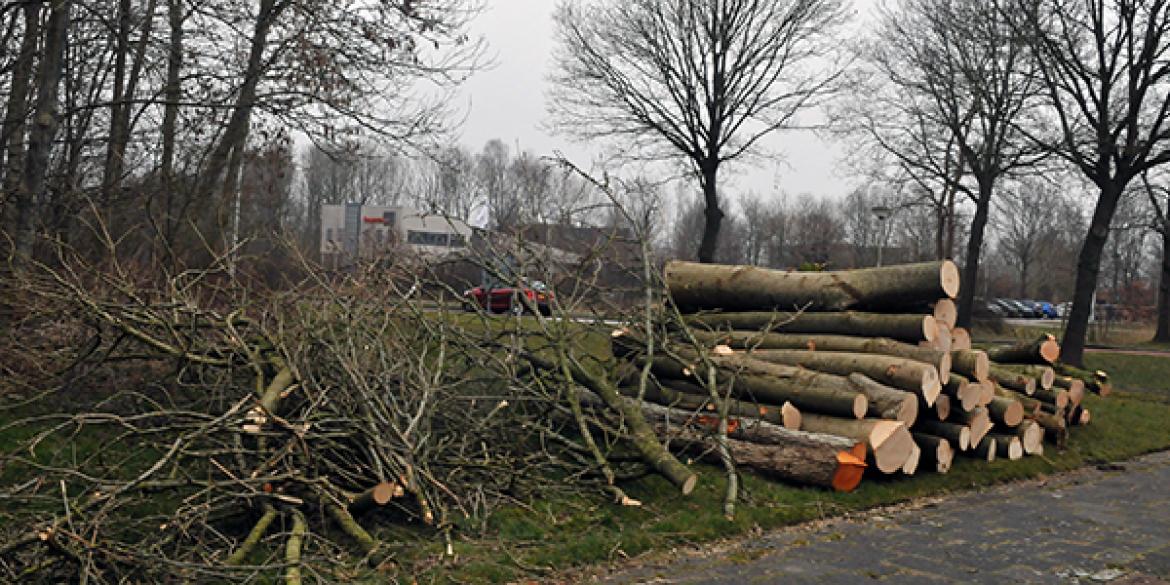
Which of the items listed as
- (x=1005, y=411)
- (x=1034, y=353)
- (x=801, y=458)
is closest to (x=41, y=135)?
(x=801, y=458)

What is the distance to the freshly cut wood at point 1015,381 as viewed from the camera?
11.5 metres

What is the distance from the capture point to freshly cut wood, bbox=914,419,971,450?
9656mm

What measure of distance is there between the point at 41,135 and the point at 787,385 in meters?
7.23

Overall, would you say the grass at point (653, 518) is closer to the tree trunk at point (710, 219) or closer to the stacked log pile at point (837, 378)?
the stacked log pile at point (837, 378)

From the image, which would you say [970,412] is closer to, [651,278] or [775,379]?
[775,379]

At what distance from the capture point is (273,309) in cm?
786

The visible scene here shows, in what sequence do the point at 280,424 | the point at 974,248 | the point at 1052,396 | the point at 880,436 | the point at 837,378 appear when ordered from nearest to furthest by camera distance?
the point at 280,424 < the point at 880,436 < the point at 837,378 < the point at 1052,396 < the point at 974,248

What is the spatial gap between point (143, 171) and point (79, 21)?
74.9 inches

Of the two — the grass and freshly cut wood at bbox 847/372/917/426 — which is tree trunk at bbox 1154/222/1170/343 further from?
freshly cut wood at bbox 847/372/917/426

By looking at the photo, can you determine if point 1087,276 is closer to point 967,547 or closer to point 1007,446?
point 1007,446

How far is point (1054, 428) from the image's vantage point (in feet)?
37.0

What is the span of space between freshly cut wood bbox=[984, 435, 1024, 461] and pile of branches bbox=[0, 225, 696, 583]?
4.26m

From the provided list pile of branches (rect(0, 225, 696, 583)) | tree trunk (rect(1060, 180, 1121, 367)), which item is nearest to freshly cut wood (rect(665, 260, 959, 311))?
pile of branches (rect(0, 225, 696, 583))

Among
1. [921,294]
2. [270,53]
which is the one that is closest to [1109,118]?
[921,294]
